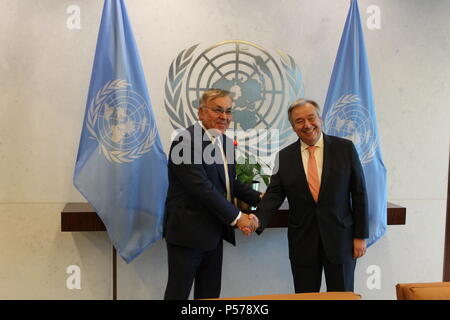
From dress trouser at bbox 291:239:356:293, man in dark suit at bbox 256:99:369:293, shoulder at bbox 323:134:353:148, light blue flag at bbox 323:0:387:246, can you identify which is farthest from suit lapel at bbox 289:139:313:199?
light blue flag at bbox 323:0:387:246

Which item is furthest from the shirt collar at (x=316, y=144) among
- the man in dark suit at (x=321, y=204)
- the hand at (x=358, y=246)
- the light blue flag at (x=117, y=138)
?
the light blue flag at (x=117, y=138)

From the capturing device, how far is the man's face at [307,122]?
7.80 ft

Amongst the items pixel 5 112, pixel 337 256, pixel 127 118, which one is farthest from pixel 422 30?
pixel 5 112

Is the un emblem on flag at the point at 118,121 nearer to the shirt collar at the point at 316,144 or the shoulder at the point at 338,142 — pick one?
the shirt collar at the point at 316,144

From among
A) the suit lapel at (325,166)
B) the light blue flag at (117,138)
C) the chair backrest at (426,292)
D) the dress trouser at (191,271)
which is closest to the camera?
the chair backrest at (426,292)

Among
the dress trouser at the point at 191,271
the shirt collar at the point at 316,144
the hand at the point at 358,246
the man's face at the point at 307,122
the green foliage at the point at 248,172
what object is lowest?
the dress trouser at the point at 191,271

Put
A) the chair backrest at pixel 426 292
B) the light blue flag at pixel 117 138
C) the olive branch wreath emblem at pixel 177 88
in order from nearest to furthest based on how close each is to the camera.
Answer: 1. the chair backrest at pixel 426 292
2. the light blue flag at pixel 117 138
3. the olive branch wreath emblem at pixel 177 88

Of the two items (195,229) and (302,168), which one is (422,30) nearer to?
(302,168)

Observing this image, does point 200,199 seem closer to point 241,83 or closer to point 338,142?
point 338,142

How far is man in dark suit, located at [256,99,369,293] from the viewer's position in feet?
7.77

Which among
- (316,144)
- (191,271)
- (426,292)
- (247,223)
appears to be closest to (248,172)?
(247,223)

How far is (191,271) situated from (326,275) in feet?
2.41

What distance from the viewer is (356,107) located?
10.2 ft

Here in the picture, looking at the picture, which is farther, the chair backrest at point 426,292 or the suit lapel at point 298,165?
the suit lapel at point 298,165
